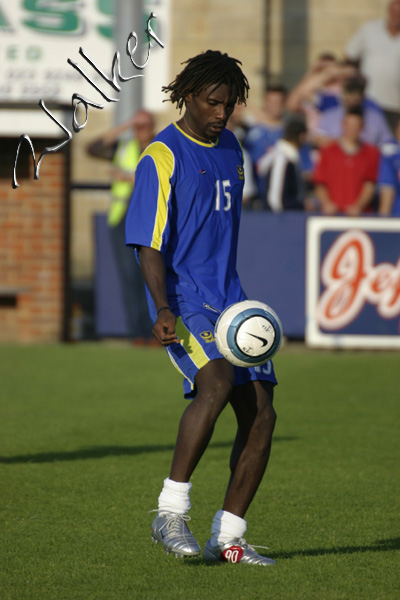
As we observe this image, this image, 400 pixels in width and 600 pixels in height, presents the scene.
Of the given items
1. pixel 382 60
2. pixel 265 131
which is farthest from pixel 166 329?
pixel 382 60

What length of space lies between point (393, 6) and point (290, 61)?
16.9 feet

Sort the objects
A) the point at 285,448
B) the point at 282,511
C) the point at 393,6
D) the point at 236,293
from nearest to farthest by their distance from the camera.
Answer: the point at 236,293
the point at 282,511
the point at 285,448
the point at 393,6

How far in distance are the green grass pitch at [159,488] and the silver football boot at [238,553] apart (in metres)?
0.05

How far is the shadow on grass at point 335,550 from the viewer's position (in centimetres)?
494

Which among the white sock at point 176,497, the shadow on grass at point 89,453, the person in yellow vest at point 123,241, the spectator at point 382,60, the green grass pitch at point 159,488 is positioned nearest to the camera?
the green grass pitch at point 159,488

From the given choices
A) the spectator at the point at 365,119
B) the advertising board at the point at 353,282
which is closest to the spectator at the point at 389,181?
the spectator at the point at 365,119

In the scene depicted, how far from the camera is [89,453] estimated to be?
7.62 meters

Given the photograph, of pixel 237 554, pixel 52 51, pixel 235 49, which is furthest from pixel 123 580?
pixel 235 49

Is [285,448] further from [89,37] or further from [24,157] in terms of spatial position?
[89,37]

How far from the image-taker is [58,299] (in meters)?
14.4

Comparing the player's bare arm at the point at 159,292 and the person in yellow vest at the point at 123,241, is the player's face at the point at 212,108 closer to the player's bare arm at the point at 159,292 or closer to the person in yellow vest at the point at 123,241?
the player's bare arm at the point at 159,292

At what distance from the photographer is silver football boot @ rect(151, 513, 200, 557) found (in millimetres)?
4691

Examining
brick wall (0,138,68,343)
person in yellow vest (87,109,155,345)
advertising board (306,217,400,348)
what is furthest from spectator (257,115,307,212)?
brick wall (0,138,68,343)

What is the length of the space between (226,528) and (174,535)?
0.81 feet
